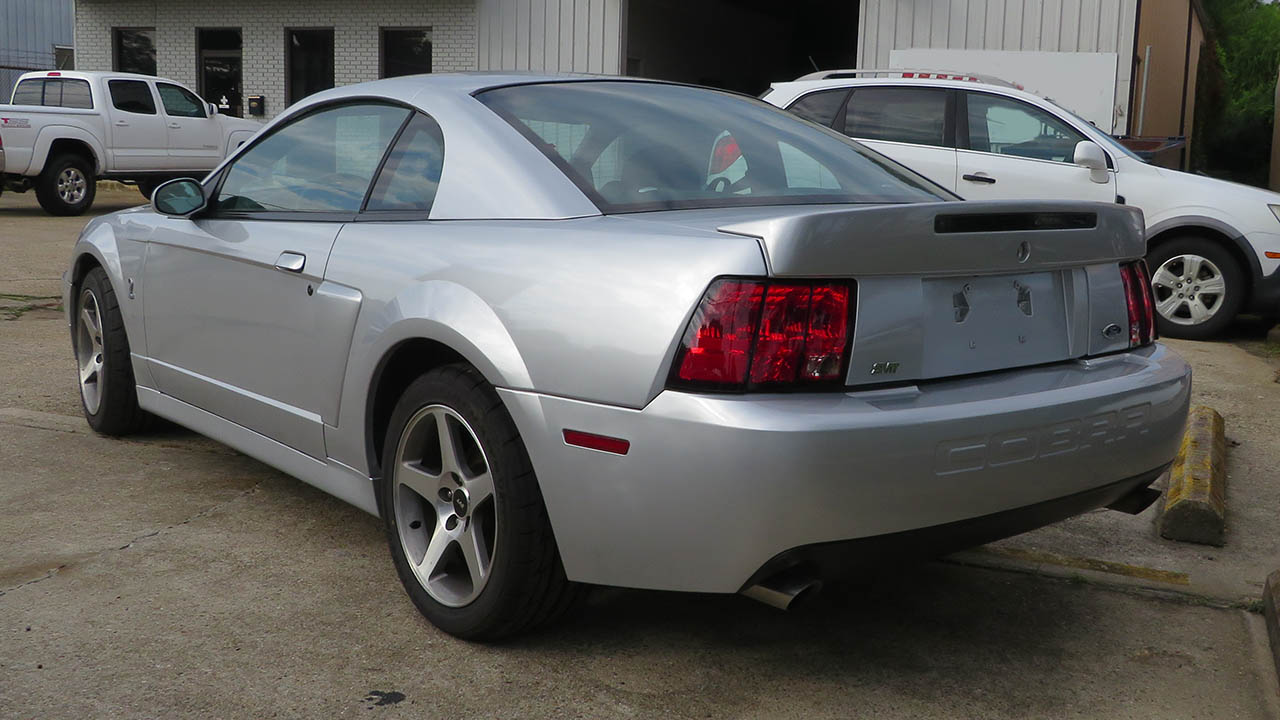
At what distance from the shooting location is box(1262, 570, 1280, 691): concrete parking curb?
2992 mm

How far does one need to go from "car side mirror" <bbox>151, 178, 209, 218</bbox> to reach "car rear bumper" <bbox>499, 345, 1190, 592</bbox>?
1.78m

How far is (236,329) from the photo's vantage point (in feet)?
12.2

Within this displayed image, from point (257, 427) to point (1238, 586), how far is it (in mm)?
2929

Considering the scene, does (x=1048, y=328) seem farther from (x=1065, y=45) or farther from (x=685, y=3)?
(x=685, y=3)

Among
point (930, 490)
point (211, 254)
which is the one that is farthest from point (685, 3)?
point (930, 490)

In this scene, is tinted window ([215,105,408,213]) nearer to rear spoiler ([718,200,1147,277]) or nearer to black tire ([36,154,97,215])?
rear spoiler ([718,200,1147,277])

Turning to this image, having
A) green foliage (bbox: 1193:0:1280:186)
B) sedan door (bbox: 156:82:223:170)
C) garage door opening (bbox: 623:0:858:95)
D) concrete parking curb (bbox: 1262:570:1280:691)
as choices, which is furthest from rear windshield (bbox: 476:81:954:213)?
green foliage (bbox: 1193:0:1280:186)

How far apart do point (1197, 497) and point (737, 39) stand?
21.6 meters

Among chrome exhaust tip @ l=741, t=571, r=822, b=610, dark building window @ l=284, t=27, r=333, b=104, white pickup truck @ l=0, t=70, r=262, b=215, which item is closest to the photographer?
chrome exhaust tip @ l=741, t=571, r=822, b=610

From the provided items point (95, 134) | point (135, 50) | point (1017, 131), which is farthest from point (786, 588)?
point (135, 50)

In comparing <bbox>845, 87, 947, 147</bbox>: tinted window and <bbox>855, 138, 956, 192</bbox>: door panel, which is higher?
<bbox>845, 87, 947, 147</bbox>: tinted window

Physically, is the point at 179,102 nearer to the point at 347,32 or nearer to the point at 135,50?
the point at 347,32

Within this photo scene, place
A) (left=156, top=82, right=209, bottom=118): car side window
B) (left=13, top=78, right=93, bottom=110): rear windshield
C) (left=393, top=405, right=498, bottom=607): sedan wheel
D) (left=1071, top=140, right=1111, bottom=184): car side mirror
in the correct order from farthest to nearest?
(left=156, top=82, right=209, bottom=118): car side window
(left=13, top=78, right=93, bottom=110): rear windshield
(left=1071, top=140, right=1111, bottom=184): car side mirror
(left=393, top=405, right=498, bottom=607): sedan wheel

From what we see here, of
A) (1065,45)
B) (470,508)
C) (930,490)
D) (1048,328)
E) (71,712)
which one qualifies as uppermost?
(1065,45)
